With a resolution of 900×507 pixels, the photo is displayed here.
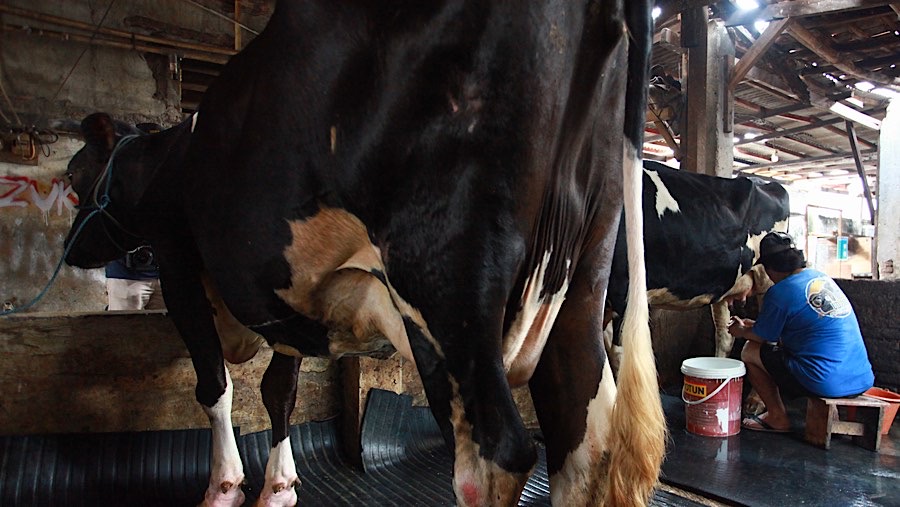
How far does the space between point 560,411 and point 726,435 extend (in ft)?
8.87

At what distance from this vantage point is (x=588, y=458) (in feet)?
5.56

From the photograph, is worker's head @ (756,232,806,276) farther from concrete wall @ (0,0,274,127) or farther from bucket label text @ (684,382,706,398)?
concrete wall @ (0,0,274,127)

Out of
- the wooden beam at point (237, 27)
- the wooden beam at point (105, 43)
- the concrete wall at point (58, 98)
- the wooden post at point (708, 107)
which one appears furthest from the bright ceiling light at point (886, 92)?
the wooden beam at point (105, 43)

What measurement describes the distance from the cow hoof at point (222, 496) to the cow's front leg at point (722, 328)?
394 cm

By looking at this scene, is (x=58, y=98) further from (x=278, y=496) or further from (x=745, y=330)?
(x=745, y=330)

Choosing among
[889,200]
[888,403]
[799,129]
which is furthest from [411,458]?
[799,129]

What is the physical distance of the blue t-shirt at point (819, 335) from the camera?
3.65m

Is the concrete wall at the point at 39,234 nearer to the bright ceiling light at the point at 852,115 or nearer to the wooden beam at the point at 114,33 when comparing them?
the wooden beam at the point at 114,33

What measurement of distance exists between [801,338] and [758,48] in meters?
3.12

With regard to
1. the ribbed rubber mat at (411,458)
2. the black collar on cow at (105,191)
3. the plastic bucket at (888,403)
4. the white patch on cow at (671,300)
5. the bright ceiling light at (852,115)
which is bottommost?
the ribbed rubber mat at (411,458)

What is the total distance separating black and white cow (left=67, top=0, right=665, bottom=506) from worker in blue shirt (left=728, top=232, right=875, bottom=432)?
2.65 metres

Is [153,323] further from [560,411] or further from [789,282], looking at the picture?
[789,282]

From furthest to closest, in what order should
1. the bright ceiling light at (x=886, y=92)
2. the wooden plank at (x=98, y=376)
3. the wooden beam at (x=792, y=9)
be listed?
the bright ceiling light at (x=886, y=92)
the wooden beam at (x=792, y=9)
the wooden plank at (x=98, y=376)

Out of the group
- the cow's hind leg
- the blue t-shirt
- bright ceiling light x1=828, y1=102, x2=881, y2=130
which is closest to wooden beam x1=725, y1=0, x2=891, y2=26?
the blue t-shirt
